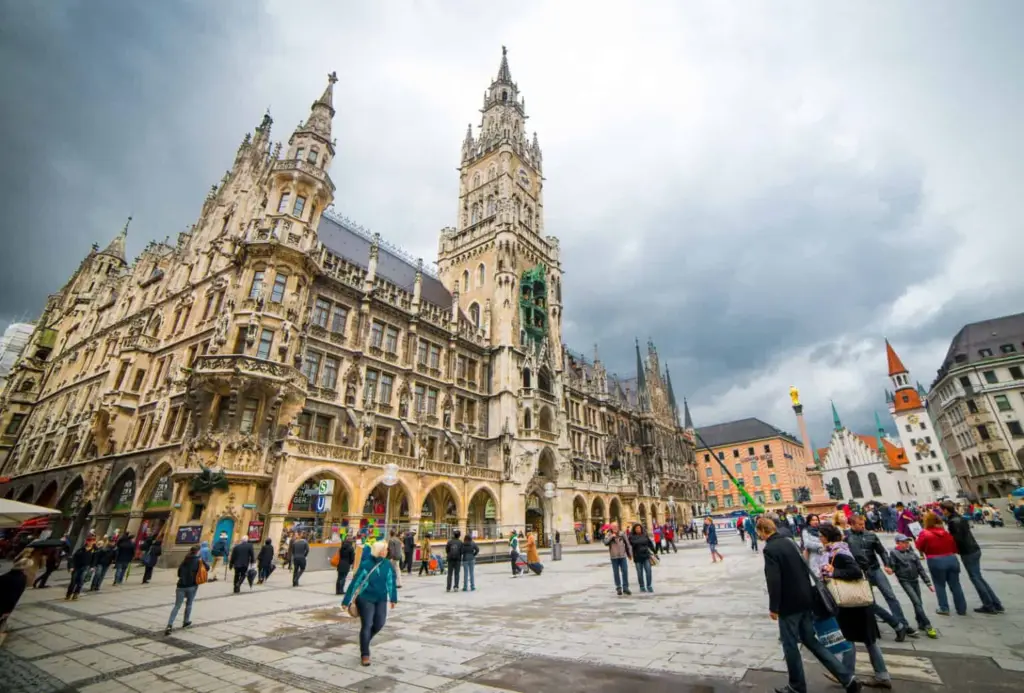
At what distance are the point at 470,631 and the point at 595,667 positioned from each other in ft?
10.3

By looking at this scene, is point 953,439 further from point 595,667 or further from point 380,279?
point 595,667

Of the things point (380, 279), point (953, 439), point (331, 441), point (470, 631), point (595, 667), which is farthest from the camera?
point (953, 439)

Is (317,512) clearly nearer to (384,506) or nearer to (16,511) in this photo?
(384,506)

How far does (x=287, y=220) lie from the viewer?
25.2 m

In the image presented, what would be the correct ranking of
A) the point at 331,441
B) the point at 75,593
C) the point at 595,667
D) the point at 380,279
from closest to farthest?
the point at 595,667
the point at 75,593
the point at 331,441
the point at 380,279

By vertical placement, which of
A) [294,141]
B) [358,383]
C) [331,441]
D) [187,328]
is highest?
[294,141]

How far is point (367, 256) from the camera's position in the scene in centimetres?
3438

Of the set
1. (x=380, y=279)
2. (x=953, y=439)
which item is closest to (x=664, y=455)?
(x=953, y=439)

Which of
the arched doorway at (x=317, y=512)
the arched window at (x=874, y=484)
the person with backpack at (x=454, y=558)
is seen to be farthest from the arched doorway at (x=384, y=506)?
the arched window at (x=874, y=484)

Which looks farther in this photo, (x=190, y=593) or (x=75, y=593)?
(x=75, y=593)

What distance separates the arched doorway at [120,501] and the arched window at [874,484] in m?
90.2

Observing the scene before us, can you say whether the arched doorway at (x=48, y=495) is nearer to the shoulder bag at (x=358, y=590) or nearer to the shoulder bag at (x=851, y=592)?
the shoulder bag at (x=358, y=590)

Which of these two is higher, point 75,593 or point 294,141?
point 294,141

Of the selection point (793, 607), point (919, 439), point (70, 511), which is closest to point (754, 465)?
point (919, 439)
